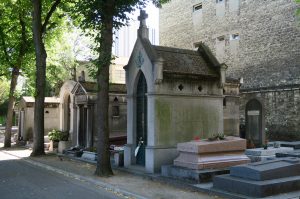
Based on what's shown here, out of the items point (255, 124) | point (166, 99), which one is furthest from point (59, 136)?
point (166, 99)

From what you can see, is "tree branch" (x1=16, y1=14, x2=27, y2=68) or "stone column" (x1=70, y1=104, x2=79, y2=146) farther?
"tree branch" (x1=16, y1=14, x2=27, y2=68)

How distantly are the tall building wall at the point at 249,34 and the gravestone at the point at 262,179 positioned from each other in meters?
16.5

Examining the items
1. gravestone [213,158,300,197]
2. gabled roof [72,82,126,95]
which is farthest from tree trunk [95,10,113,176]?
gabled roof [72,82,126,95]

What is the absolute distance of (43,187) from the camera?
1070 centimetres

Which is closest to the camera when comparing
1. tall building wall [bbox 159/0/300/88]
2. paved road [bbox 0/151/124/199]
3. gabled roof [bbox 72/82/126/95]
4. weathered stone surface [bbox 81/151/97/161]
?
paved road [bbox 0/151/124/199]

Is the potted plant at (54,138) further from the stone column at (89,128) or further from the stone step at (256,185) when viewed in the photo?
the stone step at (256,185)

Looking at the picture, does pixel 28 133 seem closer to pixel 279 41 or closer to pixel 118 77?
pixel 279 41

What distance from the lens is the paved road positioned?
31.2ft

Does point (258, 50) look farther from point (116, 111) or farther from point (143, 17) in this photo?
point (143, 17)

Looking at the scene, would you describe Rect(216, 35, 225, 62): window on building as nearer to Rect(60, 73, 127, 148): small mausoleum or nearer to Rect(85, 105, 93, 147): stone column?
Rect(60, 73, 127, 148): small mausoleum

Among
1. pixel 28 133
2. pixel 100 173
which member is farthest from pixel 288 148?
pixel 28 133

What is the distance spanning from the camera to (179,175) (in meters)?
10.8

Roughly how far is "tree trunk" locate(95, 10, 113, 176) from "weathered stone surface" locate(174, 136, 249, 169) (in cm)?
255

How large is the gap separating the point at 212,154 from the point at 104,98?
418cm
